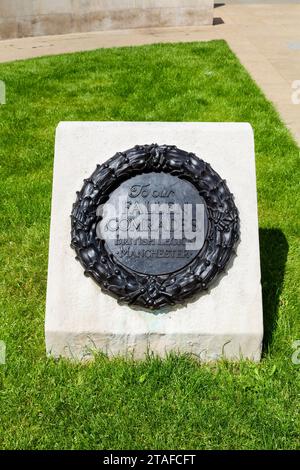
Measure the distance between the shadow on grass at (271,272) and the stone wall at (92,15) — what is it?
953cm

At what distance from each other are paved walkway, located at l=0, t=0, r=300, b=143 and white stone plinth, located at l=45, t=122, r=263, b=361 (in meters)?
4.52

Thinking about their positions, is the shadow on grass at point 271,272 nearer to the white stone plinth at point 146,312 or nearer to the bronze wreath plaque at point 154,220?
the white stone plinth at point 146,312

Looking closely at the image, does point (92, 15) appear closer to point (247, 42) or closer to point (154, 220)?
point (247, 42)

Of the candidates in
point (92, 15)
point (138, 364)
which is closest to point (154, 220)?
point (138, 364)

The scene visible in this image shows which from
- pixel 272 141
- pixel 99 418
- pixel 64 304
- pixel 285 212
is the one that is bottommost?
pixel 99 418

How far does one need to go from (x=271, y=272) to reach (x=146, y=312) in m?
1.34

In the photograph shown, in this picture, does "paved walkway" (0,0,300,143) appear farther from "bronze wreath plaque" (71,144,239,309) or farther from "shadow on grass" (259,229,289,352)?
"bronze wreath plaque" (71,144,239,309)

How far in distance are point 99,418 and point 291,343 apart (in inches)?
49.9

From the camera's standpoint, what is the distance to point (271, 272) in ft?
14.1

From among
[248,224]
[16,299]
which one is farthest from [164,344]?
[16,299]

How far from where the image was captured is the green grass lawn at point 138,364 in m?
2.96

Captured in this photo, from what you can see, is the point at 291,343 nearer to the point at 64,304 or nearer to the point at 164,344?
the point at 164,344

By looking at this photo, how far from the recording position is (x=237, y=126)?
134 inches

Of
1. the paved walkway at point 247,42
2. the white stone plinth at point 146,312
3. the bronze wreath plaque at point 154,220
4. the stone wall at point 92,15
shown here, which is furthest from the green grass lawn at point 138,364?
the stone wall at point 92,15
